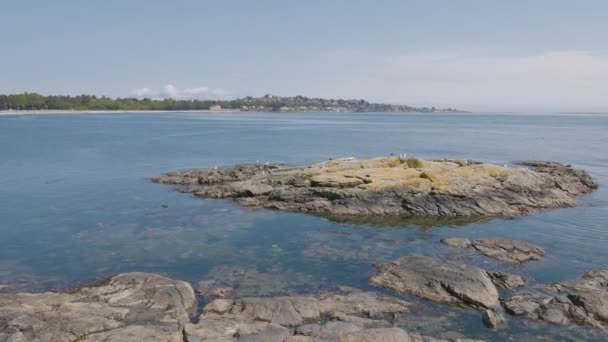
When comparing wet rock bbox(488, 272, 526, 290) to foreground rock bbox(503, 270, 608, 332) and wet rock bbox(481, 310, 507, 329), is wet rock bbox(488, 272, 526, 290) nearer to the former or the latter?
foreground rock bbox(503, 270, 608, 332)

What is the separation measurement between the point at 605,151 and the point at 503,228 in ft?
232

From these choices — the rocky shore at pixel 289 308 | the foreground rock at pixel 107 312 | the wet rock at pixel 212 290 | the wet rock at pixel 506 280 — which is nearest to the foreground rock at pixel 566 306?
the rocky shore at pixel 289 308

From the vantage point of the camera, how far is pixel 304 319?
1978 cm

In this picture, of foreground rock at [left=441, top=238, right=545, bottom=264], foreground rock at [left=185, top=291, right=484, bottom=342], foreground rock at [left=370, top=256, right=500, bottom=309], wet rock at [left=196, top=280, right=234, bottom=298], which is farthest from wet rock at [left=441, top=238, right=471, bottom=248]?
wet rock at [left=196, top=280, right=234, bottom=298]

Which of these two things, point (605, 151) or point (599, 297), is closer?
point (599, 297)

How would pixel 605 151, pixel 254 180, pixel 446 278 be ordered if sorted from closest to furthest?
1. pixel 446 278
2. pixel 254 180
3. pixel 605 151

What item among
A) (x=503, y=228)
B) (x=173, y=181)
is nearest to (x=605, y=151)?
(x=503, y=228)

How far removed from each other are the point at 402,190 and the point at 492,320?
2211 centimetres

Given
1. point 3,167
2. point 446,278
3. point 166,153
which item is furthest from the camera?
point 166,153

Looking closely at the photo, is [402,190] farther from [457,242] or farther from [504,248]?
[504,248]

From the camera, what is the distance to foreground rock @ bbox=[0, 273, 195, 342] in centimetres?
1758

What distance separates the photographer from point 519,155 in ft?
273

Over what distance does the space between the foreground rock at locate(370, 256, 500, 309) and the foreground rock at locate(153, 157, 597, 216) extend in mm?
13650

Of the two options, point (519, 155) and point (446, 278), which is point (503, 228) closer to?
point (446, 278)
